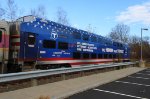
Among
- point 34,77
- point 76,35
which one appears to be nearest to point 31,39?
point 34,77

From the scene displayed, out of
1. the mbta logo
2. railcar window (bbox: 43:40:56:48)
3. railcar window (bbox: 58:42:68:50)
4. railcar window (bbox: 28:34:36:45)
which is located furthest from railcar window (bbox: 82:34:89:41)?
railcar window (bbox: 28:34:36:45)

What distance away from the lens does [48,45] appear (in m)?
21.8

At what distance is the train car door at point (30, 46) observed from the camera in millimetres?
18688

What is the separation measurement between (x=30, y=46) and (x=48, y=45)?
106 inches

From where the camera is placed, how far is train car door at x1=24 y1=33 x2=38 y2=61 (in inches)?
736

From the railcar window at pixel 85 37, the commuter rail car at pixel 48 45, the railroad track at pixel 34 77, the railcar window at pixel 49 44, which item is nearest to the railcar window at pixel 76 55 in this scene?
the commuter rail car at pixel 48 45

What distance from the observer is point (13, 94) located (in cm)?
1238

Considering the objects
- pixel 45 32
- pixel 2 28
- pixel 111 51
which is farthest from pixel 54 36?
pixel 111 51

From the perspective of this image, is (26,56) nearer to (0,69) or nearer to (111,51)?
(0,69)

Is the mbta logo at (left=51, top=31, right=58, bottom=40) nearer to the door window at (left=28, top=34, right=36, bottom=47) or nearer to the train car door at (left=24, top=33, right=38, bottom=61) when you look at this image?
the train car door at (left=24, top=33, right=38, bottom=61)

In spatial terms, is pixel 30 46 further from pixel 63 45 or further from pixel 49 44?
pixel 63 45

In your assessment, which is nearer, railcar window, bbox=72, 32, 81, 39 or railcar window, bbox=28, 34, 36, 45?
railcar window, bbox=28, 34, 36, 45

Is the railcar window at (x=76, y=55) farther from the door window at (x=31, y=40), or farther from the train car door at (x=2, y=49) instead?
the train car door at (x=2, y=49)

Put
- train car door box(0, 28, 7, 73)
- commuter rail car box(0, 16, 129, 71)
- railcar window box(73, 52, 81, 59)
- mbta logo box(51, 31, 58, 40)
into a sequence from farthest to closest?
1. railcar window box(73, 52, 81, 59)
2. mbta logo box(51, 31, 58, 40)
3. commuter rail car box(0, 16, 129, 71)
4. train car door box(0, 28, 7, 73)
